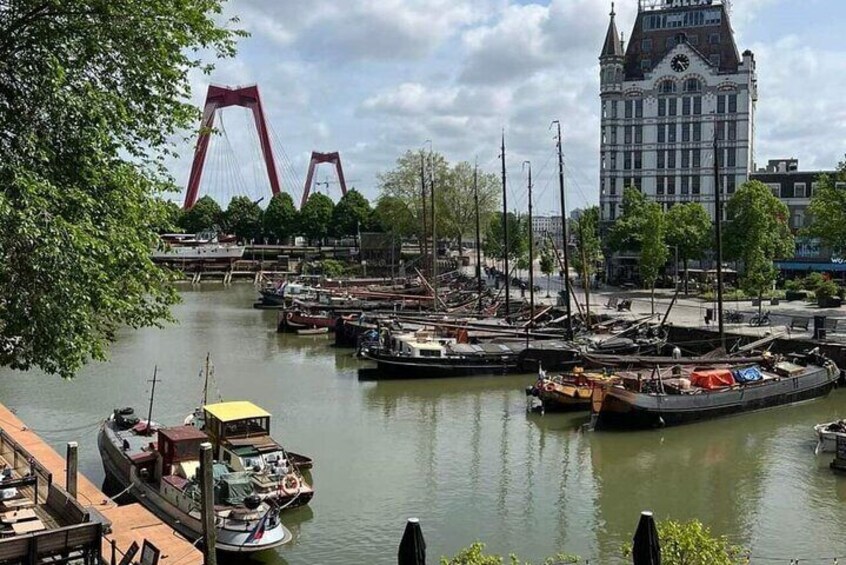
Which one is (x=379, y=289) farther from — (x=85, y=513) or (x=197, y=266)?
(x=85, y=513)

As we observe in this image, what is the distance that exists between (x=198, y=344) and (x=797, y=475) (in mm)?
36174

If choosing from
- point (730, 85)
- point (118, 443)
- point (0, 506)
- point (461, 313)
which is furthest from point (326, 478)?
point (730, 85)

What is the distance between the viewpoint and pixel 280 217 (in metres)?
127

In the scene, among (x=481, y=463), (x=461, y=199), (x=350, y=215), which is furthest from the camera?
(x=350, y=215)

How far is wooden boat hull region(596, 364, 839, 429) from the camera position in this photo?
3047cm

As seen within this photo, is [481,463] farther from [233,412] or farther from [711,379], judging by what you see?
[711,379]

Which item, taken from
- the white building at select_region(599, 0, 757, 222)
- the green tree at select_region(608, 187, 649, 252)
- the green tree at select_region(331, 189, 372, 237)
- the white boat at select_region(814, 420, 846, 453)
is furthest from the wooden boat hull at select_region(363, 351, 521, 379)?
the green tree at select_region(331, 189, 372, 237)

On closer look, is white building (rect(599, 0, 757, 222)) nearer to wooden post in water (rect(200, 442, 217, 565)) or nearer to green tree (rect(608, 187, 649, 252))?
green tree (rect(608, 187, 649, 252))

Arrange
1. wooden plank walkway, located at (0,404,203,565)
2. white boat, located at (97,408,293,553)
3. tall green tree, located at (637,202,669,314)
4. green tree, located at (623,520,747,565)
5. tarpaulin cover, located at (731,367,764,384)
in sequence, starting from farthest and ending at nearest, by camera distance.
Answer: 1. tall green tree, located at (637,202,669,314)
2. tarpaulin cover, located at (731,367,764,384)
3. white boat, located at (97,408,293,553)
4. wooden plank walkway, located at (0,404,203,565)
5. green tree, located at (623,520,747,565)

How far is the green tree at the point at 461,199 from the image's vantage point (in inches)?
4094

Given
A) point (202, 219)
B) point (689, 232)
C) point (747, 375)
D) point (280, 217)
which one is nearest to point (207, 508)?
point (747, 375)

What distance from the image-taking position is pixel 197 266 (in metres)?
115

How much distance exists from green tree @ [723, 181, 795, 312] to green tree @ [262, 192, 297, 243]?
2920 inches

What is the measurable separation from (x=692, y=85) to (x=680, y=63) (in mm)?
2369
